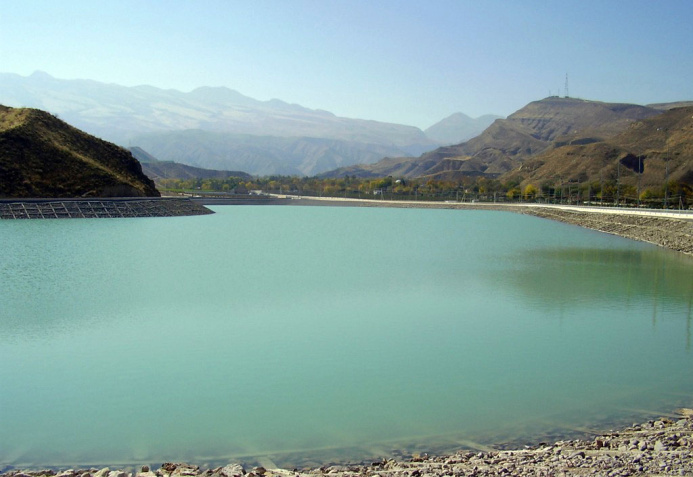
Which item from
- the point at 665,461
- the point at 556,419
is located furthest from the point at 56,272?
the point at 665,461

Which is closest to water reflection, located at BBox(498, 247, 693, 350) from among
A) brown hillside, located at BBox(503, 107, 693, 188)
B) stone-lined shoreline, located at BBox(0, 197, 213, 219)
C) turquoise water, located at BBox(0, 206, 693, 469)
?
turquoise water, located at BBox(0, 206, 693, 469)

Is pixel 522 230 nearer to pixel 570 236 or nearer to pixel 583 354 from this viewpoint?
pixel 570 236

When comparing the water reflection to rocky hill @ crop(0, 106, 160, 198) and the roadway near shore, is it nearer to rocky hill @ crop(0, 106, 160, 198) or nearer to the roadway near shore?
the roadway near shore

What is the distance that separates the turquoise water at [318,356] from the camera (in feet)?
28.0

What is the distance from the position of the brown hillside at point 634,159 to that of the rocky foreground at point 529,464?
3130 inches

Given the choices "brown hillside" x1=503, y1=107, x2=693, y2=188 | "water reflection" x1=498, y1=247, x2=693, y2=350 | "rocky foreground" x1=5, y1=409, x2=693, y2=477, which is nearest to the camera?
"rocky foreground" x1=5, y1=409, x2=693, y2=477

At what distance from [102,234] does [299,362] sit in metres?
31.6

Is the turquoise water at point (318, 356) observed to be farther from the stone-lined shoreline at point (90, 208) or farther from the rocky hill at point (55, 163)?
the rocky hill at point (55, 163)

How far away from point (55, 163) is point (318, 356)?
2111 inches

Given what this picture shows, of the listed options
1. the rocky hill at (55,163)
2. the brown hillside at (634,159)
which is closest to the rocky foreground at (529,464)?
the rocky hill at (55,163)

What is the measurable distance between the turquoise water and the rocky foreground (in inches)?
22.7

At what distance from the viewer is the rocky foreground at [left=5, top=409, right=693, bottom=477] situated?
6758 millimetres

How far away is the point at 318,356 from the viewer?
40.9 ft

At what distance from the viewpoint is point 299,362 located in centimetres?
1202
